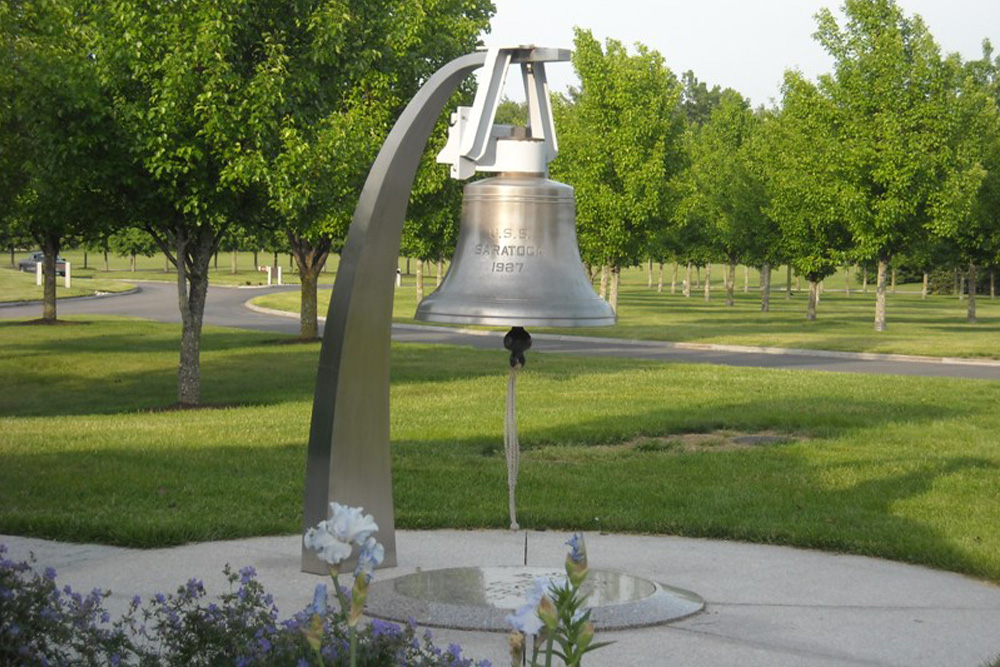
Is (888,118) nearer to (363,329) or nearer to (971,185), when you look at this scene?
(971,185)

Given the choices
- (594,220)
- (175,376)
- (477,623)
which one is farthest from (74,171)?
(594,220)

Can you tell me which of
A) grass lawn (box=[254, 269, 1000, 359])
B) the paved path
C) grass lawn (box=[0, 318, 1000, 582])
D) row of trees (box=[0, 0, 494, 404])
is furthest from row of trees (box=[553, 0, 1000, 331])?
row of trees (box=[0, 0, 494, 404])

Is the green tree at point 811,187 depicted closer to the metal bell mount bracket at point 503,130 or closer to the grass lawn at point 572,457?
the grass lawn at point 572,457

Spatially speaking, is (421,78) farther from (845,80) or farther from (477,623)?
(477,623)

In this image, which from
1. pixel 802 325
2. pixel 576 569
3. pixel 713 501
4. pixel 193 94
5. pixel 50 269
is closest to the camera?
pixel 576 569

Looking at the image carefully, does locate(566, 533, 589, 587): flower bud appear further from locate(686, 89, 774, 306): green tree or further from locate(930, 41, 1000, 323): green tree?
locate(686, 89, 774, 306): green tree

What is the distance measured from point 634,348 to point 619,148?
11.4 m

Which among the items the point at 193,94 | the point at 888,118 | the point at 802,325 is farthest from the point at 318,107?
the point at 802,325

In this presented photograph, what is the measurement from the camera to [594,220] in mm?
41750

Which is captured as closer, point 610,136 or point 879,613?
point 879,613

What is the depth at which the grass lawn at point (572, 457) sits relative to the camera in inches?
360

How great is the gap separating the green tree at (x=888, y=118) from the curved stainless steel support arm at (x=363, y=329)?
31.8 m

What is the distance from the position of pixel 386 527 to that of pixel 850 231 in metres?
35.1

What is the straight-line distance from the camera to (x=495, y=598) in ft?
Result: 22.1
